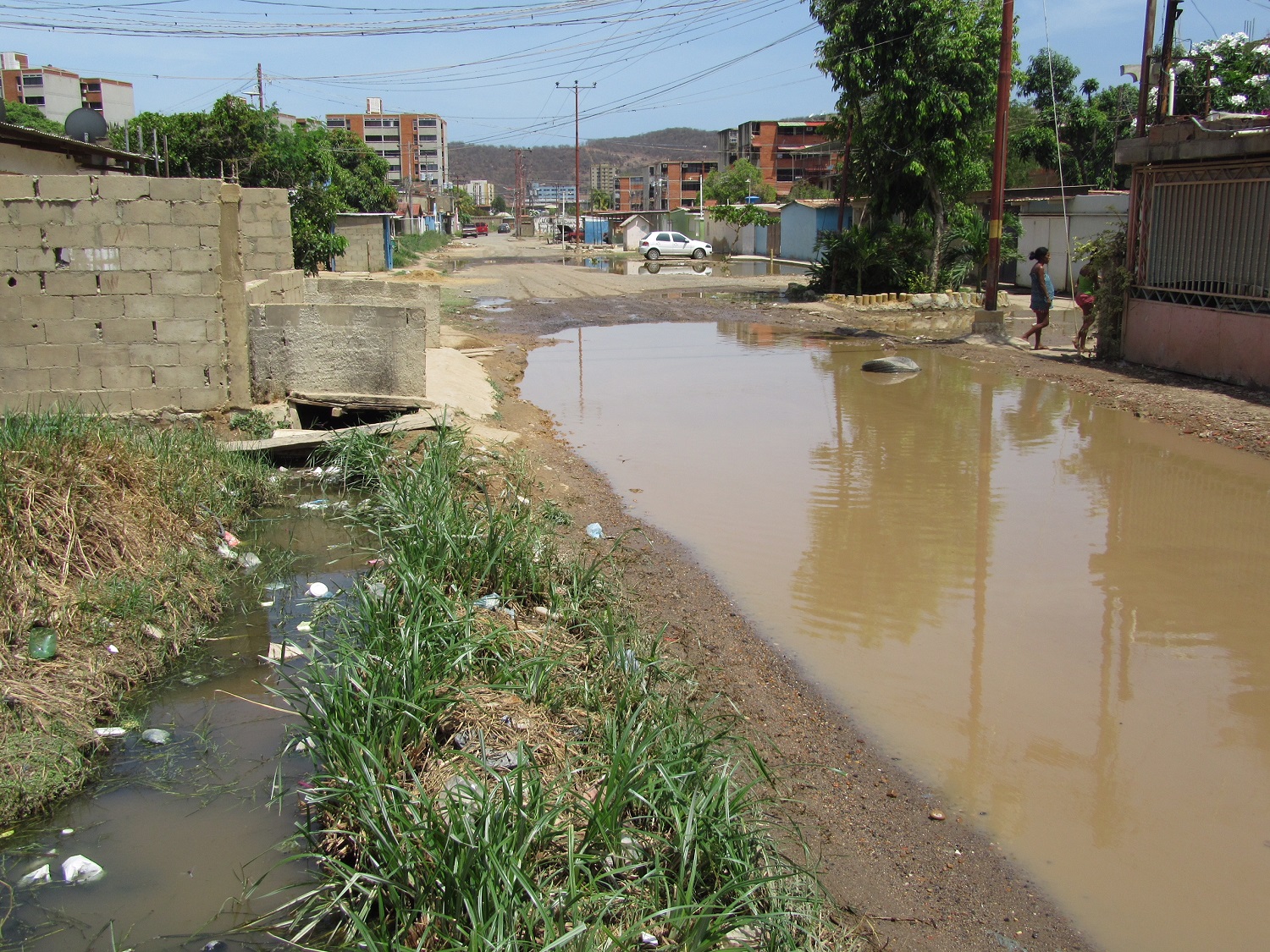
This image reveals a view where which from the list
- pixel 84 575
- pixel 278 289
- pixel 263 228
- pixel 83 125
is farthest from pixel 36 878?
pixel 83 125

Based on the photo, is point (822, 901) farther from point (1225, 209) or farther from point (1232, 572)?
point (1225, 209)

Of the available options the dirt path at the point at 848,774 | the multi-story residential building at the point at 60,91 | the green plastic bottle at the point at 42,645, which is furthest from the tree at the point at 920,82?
the multi-story residential building at the point at 60,91

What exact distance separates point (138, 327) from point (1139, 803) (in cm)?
964

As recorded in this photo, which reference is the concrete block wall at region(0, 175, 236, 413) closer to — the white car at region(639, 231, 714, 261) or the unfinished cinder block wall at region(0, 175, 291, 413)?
the unfinished cinder block wall at region(0, 175, 291, 413)

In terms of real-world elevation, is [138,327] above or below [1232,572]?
above

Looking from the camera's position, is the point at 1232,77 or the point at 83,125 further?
the point at 1232,77

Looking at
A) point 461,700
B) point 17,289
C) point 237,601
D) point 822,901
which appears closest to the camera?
point 822,901

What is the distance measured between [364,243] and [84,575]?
33.9 metres

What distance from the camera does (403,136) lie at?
145 meters

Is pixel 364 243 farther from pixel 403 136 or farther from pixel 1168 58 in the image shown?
pixel 403 136

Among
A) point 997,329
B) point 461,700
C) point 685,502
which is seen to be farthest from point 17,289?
point 997,329

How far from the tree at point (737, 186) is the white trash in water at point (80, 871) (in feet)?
245

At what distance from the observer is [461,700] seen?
14.2 ft

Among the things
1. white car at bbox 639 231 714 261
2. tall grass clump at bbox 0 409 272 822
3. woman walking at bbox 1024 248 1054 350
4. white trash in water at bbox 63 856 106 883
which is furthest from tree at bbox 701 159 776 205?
white trash in water at bbox 63 856 106 883
